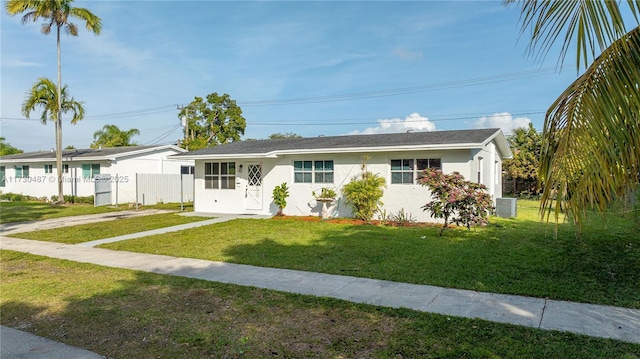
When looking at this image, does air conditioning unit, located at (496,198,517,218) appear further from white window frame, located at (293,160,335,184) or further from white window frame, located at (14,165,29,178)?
white window frame, located at (14,165,29,178)

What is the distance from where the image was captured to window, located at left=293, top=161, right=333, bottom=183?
14.7 m

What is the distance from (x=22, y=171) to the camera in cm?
2809

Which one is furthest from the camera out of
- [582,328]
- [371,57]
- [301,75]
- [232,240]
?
[301,75]

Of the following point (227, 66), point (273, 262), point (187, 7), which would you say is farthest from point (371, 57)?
point (273, 262)

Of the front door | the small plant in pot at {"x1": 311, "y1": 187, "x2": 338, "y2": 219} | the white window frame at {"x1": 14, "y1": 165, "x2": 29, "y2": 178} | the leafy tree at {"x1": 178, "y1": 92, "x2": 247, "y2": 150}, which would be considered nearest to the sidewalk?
the small plant in pot at {"x1": 311, "y1": 187, "x2": 338, "y2": 219}

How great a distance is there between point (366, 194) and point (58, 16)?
21.2 m

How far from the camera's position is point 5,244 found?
33.1 ft

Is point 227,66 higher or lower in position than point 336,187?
higher

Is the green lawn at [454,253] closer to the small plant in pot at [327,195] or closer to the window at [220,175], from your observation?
the small plant in pot at [327,195]

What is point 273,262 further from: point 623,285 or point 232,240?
point 623,285

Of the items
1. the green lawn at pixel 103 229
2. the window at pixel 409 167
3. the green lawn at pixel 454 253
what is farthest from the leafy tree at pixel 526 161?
the green lawn at pixel 103 229

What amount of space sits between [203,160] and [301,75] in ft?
32.3

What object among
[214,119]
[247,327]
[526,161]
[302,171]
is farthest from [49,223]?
[214,119]

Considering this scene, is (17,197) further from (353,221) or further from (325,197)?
(353,221)
